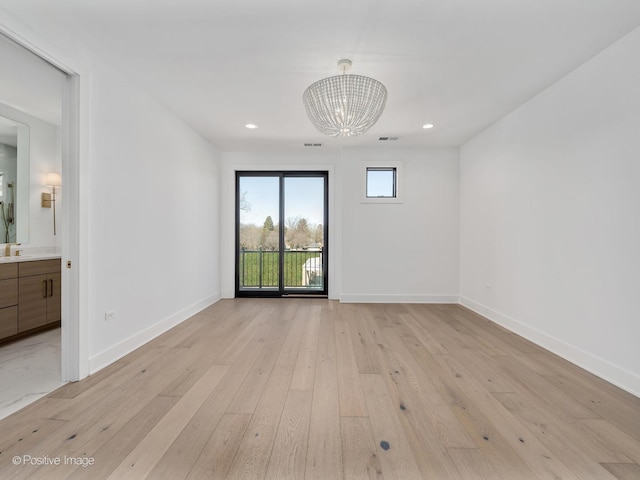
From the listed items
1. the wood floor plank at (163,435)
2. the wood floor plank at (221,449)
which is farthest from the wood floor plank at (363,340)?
the wood floor plank at (163,435)

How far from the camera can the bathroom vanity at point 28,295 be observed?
105 inches

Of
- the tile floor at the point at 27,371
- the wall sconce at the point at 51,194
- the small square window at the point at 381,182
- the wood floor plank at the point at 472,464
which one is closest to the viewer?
the wood floor plank at the point at 472,464

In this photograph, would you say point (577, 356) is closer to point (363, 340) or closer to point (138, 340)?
point (363, 340)

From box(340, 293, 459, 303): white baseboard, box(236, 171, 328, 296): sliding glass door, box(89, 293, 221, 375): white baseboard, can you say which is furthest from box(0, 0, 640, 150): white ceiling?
box(340, 293, 459, 303): white baseboard

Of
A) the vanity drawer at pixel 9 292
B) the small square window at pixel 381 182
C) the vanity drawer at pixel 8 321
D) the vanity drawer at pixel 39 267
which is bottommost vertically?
the vanity drawer at pixel 8 321

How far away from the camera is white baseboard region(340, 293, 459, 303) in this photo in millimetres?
4652

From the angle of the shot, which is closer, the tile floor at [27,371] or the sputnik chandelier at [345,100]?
the tile floor at [27,371]

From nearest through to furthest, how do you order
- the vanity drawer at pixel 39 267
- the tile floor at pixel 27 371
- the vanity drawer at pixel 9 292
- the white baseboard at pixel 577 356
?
the tile floor at pixel 27 371
the white baseboard at pixel 577 356
the vanity drawer at pixel 9 292
the vanity drawer at pixel 39 267

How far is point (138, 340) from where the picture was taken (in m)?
2.73

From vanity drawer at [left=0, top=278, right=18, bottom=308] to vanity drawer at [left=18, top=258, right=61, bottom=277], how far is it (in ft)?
0.37

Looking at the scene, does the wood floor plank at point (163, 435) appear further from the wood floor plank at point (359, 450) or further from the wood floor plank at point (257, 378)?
the wood floor plank at point (359, 450)

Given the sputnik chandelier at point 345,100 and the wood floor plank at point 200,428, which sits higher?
the sputnik chandelier at point 345,100

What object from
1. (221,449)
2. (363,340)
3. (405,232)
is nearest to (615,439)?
(363,340)

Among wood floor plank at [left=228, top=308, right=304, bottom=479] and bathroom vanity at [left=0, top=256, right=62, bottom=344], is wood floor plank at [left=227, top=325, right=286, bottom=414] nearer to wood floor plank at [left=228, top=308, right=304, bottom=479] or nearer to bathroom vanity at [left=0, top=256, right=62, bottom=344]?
wood floor plank at [left=228, top=308, right=304, bottom=479]
